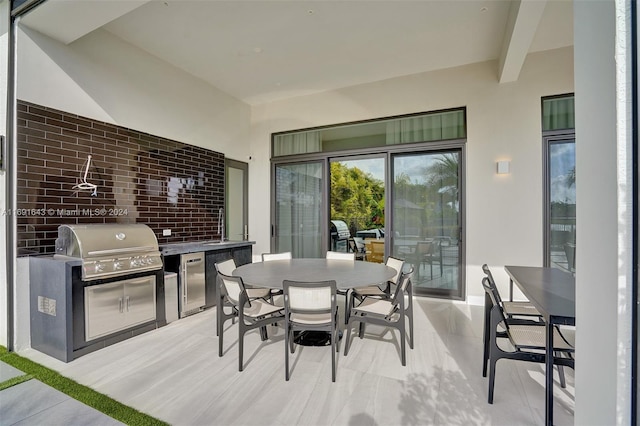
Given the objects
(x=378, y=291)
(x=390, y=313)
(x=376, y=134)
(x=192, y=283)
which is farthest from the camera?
(x=376, y=134)

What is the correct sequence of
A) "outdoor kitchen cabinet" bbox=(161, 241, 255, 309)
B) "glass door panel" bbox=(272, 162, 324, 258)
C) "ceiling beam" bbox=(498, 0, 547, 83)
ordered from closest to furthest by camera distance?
"ceiling beam" bbox=(498, 0, 547, 83) < "outdoor kitchen cabinet" bbox=(161, 241, 255, 309) < "glass door panel" bbox=(272, 162, 324, 258)

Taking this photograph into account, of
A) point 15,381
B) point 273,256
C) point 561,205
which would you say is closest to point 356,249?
point 273,256

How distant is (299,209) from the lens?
220 inches

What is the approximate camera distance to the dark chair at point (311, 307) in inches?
88.7

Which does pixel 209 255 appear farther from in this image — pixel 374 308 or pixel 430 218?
pixel 430 218

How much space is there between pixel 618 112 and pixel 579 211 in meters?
0.31

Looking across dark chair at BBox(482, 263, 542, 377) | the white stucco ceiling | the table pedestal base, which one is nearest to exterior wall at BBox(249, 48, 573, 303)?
the white stucco ceiling

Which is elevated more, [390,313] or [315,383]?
[390,313]

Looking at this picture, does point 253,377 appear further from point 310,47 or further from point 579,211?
point 310,47

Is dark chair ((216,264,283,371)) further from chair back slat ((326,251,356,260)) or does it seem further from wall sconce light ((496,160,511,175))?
wall sconce light ((496,160,511,175))

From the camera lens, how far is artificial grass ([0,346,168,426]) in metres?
1.86

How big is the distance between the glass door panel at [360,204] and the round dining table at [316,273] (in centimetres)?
164

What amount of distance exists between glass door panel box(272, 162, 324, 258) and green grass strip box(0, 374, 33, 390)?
147 inches

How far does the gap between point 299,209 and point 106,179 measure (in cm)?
299
